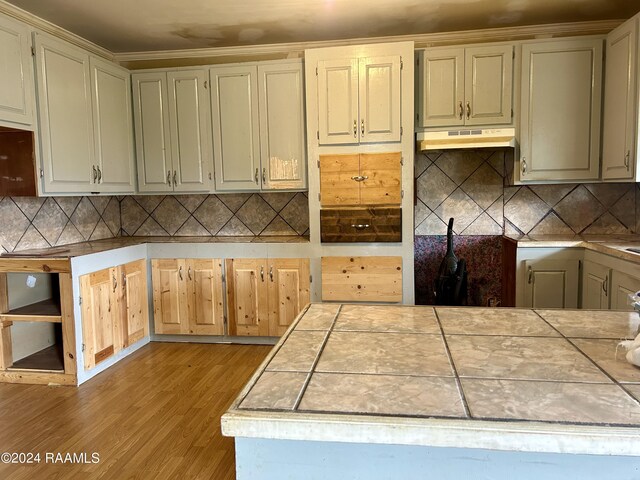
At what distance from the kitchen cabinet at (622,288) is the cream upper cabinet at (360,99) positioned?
1582mm

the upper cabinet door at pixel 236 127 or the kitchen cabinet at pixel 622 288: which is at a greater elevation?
the upper cabinet door at pixel 236 127

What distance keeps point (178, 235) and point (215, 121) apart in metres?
1.09

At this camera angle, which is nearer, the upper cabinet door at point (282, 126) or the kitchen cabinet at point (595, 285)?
the kitchen cabinet at point (595, 285)

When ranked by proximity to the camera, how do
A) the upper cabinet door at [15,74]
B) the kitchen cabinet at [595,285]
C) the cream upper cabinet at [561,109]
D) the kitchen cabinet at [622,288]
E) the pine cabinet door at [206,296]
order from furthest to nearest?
the pine cabinet door at [206,296] < the cream upper cabinet at [561,109] < the kitchen cabinet at [595,285] < the upper cabinet door at [15,74] < the kitchen cabinet at [622,288]

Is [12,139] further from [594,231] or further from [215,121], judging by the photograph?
[594,231]

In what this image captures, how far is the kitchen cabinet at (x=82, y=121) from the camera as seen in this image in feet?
8.99

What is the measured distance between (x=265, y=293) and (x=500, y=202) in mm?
1979

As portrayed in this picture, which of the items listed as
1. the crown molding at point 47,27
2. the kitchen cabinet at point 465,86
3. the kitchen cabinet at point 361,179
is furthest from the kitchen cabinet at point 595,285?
the crown molding at point 47,27

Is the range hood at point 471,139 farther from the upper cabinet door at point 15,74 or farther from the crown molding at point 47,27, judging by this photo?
the crown molding at point 47,27

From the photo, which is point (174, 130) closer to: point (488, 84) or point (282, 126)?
point (282, 126)

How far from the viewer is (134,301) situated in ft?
10.9

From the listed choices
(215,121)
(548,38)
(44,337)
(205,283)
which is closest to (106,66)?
(215,121)

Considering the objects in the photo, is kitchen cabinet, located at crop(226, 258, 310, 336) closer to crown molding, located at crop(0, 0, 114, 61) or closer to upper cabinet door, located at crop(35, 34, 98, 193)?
upper cabinet door, located at crop(35, 34, 98, 193)

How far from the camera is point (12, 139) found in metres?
2.69
